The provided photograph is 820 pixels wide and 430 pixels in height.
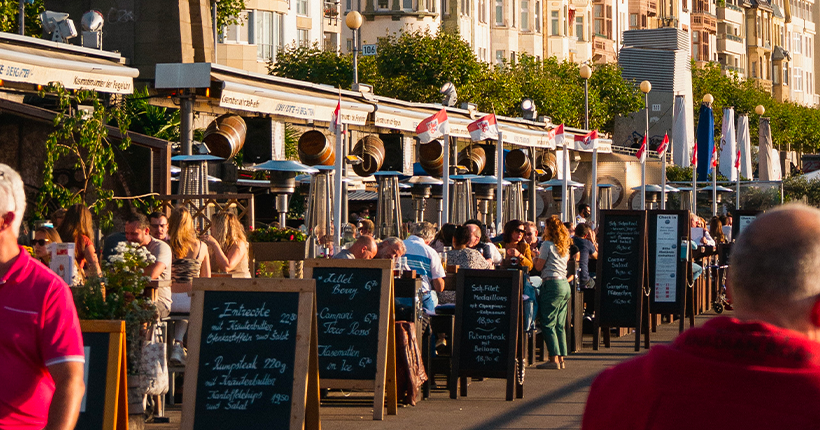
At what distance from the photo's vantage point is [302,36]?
64312 millimetres

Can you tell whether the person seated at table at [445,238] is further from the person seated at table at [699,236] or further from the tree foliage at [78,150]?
the person seated at table at [699,236]

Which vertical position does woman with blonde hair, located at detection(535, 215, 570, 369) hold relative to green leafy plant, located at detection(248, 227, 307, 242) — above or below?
below

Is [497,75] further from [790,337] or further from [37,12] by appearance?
[790,337]

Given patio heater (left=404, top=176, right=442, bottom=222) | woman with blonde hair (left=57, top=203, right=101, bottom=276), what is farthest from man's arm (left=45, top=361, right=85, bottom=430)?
patio heater (left=404, top=176, right=442, bottom=222)

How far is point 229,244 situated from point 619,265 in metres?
5.17

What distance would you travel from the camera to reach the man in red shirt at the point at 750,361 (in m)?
2.53

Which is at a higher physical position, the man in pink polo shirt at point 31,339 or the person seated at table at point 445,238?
the person seated at table at point 445,238

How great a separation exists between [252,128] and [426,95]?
3104cm

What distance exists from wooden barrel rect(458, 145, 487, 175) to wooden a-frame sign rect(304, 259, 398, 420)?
2239 cm

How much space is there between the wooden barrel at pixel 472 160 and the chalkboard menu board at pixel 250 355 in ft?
81.0

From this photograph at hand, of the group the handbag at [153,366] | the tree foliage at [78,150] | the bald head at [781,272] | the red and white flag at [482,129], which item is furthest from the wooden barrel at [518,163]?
the bald head at [781,272]

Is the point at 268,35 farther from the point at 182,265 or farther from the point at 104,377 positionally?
the point at 104,377

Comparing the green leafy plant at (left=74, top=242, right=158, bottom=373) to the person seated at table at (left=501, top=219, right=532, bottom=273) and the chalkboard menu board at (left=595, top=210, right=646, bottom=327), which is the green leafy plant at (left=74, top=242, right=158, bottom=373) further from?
the chalkboard menu board at (left=595, top=210, right=646, bottom=327)

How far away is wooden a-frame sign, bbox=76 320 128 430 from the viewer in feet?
22.2
